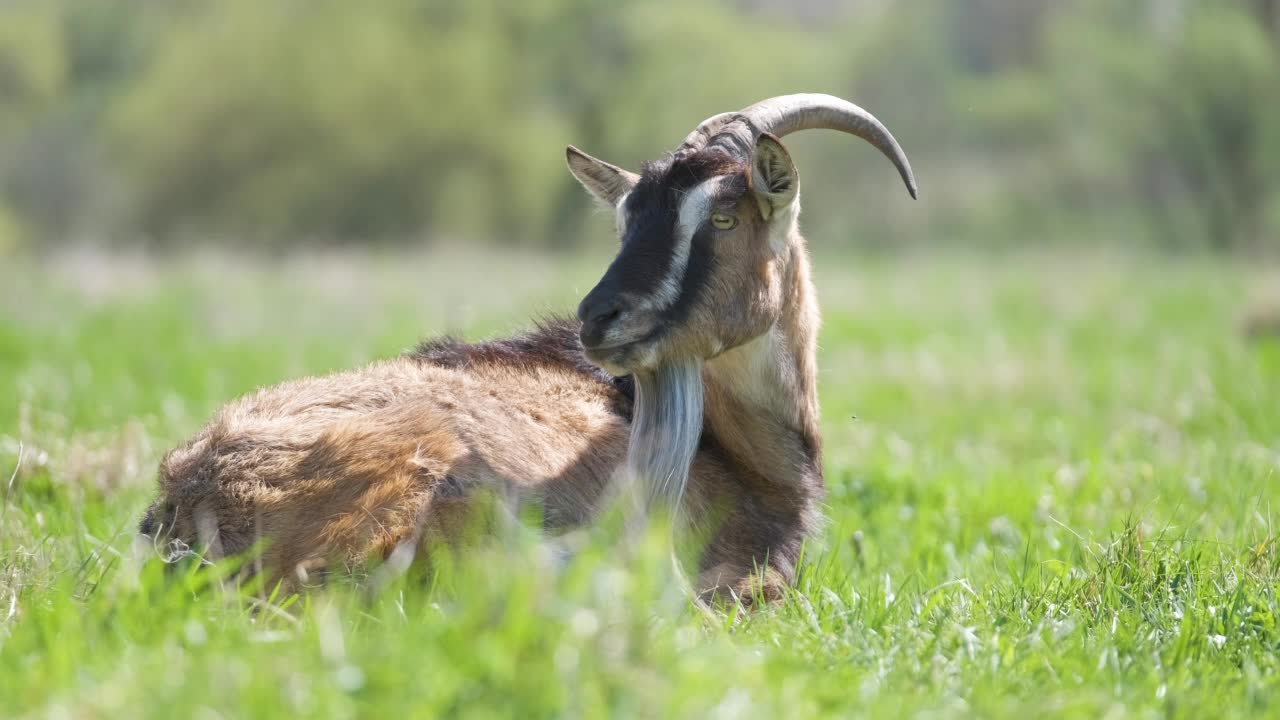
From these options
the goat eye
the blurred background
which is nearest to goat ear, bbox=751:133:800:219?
the goat eye

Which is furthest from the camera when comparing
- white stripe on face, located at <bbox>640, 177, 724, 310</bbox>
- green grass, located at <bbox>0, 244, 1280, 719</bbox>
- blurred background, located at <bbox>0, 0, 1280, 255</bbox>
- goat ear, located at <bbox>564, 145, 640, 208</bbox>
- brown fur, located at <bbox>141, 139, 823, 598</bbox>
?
blurred background, located at <bbox>0, 0, 1280, 255</bbox>

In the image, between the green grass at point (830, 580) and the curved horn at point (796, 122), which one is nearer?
the green grass at point (830, 580)

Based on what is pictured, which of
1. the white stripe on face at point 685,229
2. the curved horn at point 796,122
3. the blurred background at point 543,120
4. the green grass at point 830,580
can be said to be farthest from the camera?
the blurred background at point 543,120

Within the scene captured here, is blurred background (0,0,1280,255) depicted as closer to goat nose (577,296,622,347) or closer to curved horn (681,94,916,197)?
curved horn (681,94,916,197)

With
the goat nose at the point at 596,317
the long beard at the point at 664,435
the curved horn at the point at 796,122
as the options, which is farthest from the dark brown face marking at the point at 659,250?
the long beard at the point at 664,435

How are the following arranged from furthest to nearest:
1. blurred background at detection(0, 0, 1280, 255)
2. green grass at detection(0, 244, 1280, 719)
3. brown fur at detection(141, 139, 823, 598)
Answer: blurred background at detection(0, 0, 1280, 255) < brown fur at detection(141, 139, 823, 598) < green grass at detection(0, 244, 1280, 719)

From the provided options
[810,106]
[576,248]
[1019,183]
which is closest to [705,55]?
[576,248]

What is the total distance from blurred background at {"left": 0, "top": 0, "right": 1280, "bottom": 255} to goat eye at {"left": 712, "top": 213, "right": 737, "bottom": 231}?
26.7 metres

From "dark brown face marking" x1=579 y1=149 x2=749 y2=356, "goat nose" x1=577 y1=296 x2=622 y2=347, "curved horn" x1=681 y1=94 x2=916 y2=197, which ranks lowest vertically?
"goat nose" x1=577 y1=296 x2=622 y2=347

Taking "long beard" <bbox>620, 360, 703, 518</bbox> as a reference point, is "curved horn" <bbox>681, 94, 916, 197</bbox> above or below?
above

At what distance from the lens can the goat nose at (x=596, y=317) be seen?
3723 mm

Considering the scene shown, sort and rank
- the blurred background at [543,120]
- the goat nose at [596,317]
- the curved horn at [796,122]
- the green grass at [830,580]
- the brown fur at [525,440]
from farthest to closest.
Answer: the blurred background at [543,120] < the curved horn at [796,122] < the goat nose at [596,317] < the brown fur at [525,440] < the green grass at [830,580]

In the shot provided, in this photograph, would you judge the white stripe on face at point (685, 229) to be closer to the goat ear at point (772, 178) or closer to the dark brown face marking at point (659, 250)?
the dark brown face marking at point (659, 250)

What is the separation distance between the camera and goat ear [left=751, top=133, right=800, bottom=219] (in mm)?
3928
